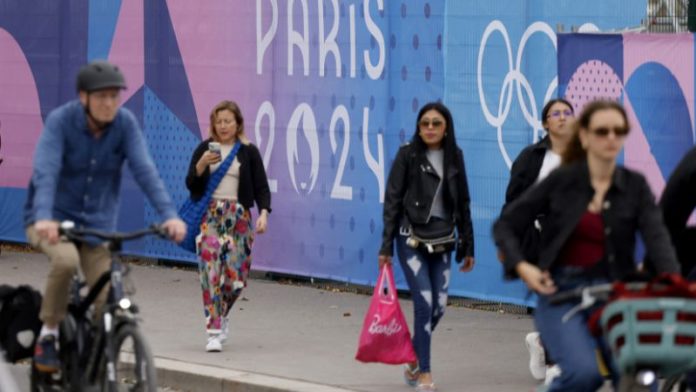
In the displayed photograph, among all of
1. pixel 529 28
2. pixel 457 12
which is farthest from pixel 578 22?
pixel 457 12

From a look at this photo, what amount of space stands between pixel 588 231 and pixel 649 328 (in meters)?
0.70

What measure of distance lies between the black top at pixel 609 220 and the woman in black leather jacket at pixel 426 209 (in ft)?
10.8

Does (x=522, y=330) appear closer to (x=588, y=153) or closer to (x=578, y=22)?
(x=578, y=22)

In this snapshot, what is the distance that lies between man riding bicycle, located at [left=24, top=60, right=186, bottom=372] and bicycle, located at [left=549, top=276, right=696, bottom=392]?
2527 millimetres

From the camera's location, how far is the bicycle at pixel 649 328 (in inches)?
261

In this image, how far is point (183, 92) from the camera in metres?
16.9

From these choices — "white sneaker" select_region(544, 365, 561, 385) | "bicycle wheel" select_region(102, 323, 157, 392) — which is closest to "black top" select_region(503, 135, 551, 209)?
"white sneaker" select_region(544, 365, 561, 385)

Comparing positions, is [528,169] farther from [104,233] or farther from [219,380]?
[104,233]

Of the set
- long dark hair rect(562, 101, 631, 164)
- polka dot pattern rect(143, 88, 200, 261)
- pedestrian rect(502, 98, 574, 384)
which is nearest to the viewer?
long dark hair rect(562, 101, 631, 164)

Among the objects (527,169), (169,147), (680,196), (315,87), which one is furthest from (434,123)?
(169,147)

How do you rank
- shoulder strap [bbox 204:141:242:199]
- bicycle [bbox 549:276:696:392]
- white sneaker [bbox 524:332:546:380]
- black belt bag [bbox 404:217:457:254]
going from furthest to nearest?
shoulder strap [bbox 204:141:242:199]
white sneaker [bbox 524:332:546:380]
black belt bag [bbox 404:217:457:254]
bicycle [bbox 549:276:696:392]

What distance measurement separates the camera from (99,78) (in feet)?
28.4

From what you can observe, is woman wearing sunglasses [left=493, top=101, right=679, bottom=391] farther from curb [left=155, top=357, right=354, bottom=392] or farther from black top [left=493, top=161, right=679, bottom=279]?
curb [left=155, top=357, right=354, bottom=392]

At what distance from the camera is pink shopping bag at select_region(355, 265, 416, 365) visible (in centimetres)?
1059
